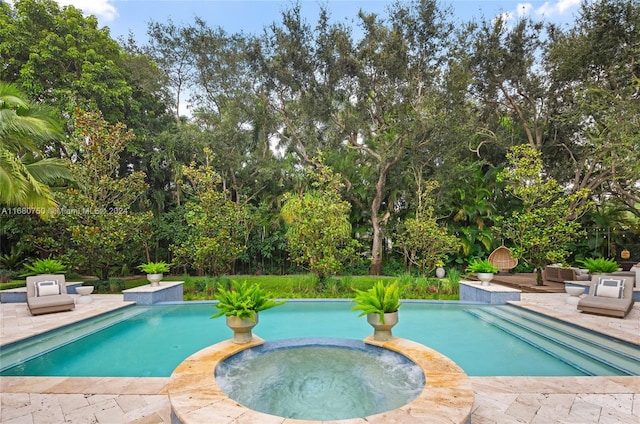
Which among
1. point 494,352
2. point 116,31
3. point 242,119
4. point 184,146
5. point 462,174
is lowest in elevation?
point 494,352

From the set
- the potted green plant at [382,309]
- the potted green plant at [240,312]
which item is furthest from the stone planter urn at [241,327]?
the potted green plant at [382,309]

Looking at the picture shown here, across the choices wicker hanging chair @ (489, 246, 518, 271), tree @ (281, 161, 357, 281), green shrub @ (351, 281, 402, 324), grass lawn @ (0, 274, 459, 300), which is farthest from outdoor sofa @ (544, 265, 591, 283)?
green shrub @ (351, 281, 402, 324)

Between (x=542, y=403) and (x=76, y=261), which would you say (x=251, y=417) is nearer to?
(x=542, y=403)

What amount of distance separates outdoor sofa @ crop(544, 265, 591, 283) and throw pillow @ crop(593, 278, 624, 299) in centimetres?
339

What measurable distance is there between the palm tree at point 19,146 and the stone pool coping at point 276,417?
6588mm

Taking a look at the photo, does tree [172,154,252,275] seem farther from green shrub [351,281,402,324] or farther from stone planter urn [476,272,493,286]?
stone planter urn [476,272,493,286]

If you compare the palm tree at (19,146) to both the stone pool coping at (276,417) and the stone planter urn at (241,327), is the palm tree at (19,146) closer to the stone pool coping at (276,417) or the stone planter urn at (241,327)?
the stone planter urn at (241,327)

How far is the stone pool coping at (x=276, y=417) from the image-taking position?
243cm

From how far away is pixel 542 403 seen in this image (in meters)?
3.31

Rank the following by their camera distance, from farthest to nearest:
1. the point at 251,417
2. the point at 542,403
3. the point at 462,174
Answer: the point at 462,174, the point at 542,403, the point at 251,417

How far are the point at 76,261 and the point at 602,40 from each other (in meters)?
15.6

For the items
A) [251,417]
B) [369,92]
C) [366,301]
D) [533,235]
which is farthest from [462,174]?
[251,417]

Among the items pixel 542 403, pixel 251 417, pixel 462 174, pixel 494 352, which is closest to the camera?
pixel 251 417

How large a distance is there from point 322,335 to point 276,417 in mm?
4099
